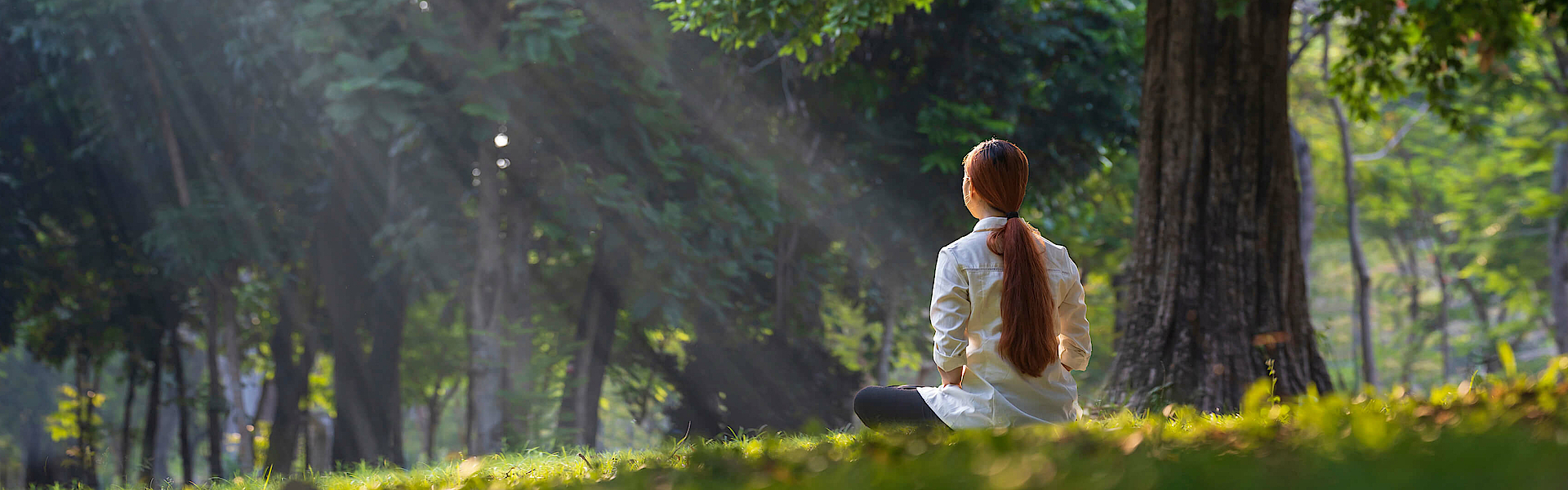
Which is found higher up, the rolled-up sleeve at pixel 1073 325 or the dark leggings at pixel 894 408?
the rolled-up sleeve at pixel 1073 325

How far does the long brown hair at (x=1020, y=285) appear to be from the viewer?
3.76 m

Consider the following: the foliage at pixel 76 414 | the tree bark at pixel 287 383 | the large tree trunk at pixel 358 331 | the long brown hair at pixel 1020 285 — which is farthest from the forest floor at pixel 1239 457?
the foliage at pixel 76 414

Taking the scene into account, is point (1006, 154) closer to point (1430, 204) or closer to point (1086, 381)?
point (1086, 381)

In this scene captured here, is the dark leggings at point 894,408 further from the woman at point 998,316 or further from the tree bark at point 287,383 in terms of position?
the tree bark at point 287,383

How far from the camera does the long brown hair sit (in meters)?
3.76

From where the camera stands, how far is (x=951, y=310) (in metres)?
3.82

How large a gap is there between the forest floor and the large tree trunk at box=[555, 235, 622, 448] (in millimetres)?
10493

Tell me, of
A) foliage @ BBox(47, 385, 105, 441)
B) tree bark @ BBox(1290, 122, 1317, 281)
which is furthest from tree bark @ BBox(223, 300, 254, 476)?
tree bark @ BBox(1290, 122, 1317, 281)

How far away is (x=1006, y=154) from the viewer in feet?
12.8

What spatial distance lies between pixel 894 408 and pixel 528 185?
9.21 metres

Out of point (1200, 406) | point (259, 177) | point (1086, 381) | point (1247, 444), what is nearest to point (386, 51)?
point (259, 177)

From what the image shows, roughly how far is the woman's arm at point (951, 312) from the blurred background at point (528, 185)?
555 centimetres

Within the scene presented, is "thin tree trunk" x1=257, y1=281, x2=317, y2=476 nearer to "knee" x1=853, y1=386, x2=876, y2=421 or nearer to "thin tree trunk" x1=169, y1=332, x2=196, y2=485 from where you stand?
"thin tree trunk" x1=169, y1=332, x2=196, y2=485

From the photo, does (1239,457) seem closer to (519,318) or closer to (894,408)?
(894,408)
